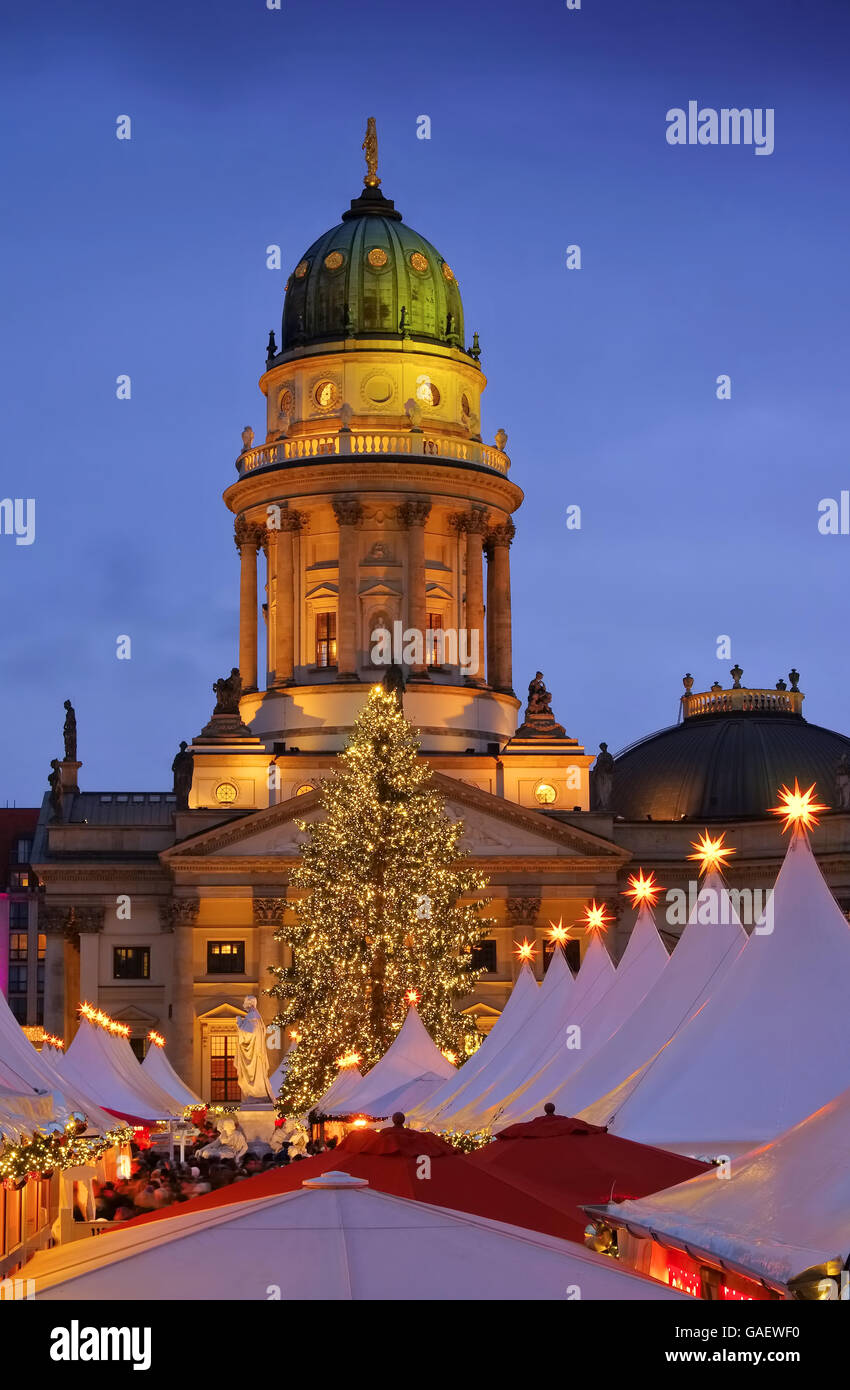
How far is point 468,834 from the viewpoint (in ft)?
288

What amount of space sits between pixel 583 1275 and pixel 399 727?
52.7 metres

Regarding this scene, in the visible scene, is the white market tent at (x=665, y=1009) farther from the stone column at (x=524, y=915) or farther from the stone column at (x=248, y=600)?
the stone column at (x=248, y=600)

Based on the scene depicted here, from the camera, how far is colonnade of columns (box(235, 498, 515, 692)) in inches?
3812

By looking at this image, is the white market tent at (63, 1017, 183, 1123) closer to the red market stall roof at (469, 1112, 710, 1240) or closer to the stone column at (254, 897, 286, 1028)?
the red market stall roof at (469, 1112, 710, 1240)

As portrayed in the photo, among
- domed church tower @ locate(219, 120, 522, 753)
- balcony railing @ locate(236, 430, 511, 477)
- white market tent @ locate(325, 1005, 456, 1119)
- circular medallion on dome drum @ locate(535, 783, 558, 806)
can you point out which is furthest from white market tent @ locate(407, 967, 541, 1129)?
balcony railing @ locate(236, 430, 511, 477)

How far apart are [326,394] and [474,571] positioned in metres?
10.2

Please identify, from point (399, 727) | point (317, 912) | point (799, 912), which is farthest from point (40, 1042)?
point (799, 912)

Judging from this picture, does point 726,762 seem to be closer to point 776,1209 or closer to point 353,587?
point 353,587

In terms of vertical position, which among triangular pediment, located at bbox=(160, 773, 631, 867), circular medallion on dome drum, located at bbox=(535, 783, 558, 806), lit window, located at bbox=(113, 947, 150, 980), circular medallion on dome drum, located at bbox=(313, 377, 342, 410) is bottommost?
lit window, located at bbox=(113, 947, 150, 980)

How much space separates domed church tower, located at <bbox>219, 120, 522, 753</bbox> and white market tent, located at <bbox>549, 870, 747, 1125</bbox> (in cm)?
6385

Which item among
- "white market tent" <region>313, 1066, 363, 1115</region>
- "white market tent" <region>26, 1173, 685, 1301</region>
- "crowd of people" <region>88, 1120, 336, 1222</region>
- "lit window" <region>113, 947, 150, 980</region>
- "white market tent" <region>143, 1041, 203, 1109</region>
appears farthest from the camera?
"lit window" <region>113, 947, 150, 980</region>

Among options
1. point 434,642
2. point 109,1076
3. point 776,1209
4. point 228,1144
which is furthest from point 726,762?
point 776,1209

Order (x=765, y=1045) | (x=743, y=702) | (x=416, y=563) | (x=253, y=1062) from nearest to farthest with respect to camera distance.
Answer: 1. (x=765, y=1045)
2. (x=253, y=1062)
3. (x=416, y=563)
4. (x=743, y=702)

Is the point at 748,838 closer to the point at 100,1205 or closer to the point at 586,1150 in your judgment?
the point at 100,1205
